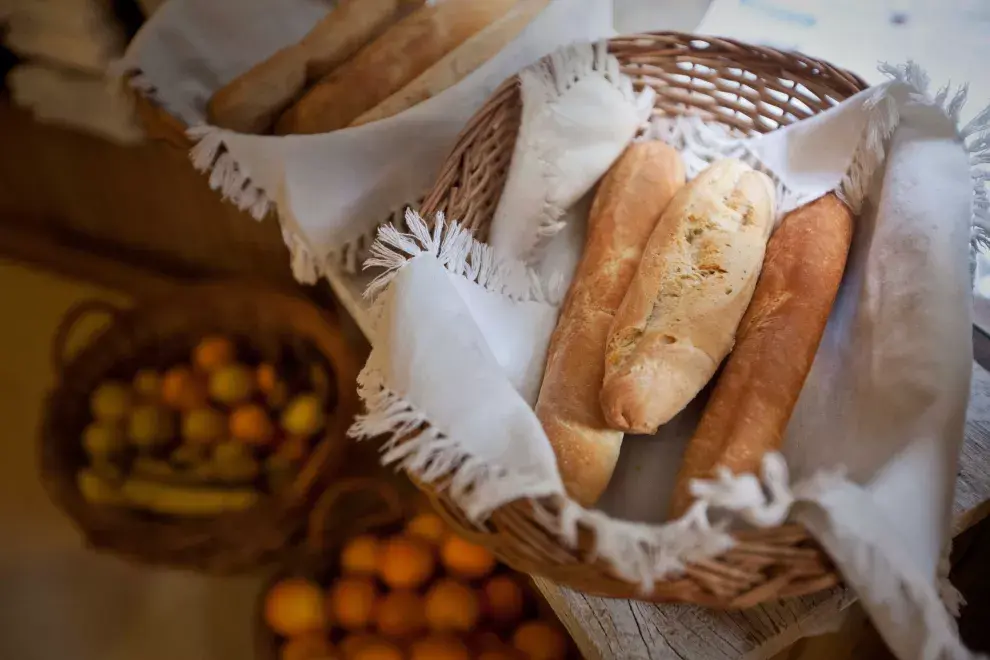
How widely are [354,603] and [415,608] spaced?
0.26 ft

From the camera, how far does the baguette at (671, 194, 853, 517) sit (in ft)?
1.88

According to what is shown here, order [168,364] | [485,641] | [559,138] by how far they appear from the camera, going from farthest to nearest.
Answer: [168,364] → [485,641] → [559,138]

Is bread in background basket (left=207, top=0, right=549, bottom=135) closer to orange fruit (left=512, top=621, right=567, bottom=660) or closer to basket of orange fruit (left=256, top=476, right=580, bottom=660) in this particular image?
basket of orange fruit (left=256, top=476, right=580, bottom=660)

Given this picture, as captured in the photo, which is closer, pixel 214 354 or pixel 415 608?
pixel 415 608

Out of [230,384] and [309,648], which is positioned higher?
[230,384]

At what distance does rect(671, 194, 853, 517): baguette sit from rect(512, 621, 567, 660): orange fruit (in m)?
0.32

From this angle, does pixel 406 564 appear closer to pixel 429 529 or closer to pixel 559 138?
pixel 429 529

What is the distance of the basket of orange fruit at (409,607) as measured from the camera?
82 cm

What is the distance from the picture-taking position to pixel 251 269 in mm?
1352

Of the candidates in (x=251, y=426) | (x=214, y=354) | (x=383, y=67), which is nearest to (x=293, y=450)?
(x=251, y=426)

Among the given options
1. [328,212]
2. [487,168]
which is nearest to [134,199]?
[328,212]

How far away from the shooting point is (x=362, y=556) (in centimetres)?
91

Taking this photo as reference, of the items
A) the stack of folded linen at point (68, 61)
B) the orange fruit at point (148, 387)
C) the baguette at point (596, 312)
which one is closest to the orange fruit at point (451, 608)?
the baguette at point (596, 312)

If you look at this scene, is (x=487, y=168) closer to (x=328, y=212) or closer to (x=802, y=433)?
(x=328, y=212)
